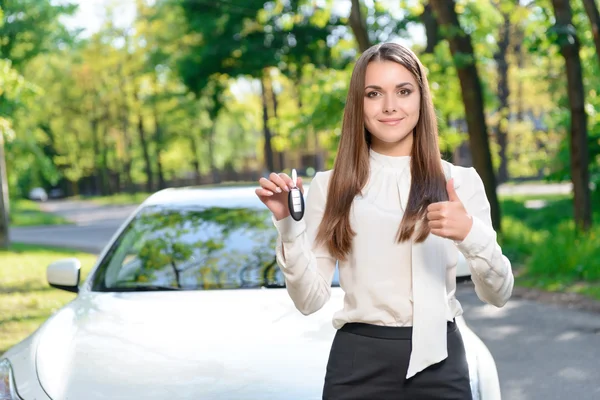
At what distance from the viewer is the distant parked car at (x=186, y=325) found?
3197 millimetres

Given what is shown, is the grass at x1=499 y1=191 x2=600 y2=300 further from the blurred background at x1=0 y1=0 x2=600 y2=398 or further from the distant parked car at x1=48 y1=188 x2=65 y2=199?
the distant parked car at x1=48 y1=188 x2=65 y2=199

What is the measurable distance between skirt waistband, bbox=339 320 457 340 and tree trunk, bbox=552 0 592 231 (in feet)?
32.0

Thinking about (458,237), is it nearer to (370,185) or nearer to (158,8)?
(370,185)

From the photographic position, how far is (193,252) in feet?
15.1

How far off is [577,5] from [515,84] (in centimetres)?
3532

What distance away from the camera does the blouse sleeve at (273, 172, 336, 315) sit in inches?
84.7

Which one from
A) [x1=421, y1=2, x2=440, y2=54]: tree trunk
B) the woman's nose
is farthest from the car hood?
[x1=421, y1=2, x2=440, y2=54]: tree trunk

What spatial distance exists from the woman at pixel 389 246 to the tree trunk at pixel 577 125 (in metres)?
9.53

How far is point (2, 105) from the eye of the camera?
14.7 metres

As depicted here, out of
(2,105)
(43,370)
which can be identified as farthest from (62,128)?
(43,370)

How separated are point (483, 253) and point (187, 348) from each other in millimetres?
1723

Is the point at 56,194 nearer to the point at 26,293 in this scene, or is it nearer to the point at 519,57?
the point at 519,57

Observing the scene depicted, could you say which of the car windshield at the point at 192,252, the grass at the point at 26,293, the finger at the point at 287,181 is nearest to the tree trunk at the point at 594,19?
the grass at the point at 26,293

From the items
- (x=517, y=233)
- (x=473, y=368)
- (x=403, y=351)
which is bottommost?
(x=517, y=233)
